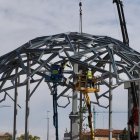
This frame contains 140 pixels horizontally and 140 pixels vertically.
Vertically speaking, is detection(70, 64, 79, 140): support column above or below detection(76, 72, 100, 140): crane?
below

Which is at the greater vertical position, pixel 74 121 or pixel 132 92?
pixel 132 92

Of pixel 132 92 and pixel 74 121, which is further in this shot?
pixel 132 92

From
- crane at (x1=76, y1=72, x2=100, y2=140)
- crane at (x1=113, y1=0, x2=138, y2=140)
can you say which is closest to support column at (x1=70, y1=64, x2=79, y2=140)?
crane at (x1=76, y1=72, x2=100, y2=140)

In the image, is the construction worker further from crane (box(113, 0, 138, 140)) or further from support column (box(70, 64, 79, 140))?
crane (box(113, 0, 138, 140))

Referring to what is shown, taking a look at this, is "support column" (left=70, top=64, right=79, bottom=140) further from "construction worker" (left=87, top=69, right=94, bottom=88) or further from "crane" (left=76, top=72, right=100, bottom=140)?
"construction worker" (left=87, top=69, right=94, bottom=88)

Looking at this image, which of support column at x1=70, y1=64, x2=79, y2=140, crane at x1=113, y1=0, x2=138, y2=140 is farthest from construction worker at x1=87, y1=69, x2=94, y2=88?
crane at x1=113, y1=0, x2=138, y2=140

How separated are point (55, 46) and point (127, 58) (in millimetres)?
4577

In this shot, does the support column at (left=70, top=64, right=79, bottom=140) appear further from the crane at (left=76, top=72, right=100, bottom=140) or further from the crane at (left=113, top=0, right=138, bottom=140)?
the crane at (left=113, top=0, right=138, bottom=140)

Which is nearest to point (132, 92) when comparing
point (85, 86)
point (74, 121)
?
point (85, 86)

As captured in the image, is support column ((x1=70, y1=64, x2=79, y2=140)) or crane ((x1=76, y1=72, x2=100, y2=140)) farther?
crane ((x1=76, y1=72, x2=100, y2=140))

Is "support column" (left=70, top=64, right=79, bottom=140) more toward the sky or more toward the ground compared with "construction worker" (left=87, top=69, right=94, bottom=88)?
more toward the ground

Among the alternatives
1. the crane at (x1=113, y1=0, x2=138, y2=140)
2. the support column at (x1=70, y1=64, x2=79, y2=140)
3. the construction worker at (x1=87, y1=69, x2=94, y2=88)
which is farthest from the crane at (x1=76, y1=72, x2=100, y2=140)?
the crane at (x1=113, y1=0, x2=138, y2=140)

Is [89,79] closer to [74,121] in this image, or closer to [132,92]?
[74,121]

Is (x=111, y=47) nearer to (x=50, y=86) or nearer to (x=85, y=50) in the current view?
(x=85, y=50)
